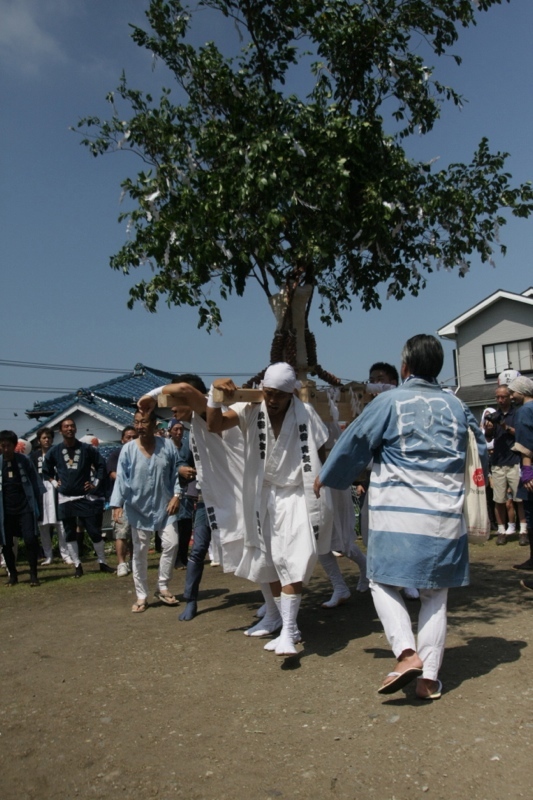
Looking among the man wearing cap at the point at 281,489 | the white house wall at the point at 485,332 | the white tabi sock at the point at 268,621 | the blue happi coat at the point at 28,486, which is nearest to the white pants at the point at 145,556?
the white tabi sock at the point at 268,621

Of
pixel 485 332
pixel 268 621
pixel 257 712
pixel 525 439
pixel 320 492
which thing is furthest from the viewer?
pixel 485 332

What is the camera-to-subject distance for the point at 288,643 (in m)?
4.99

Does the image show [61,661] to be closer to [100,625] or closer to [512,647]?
[100,625]

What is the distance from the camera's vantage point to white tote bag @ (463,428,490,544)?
4371 millimetres

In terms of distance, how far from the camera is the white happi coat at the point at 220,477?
5957mm

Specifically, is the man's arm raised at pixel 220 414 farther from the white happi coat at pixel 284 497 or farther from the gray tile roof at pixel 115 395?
the gray tile roof at pixel 115 395

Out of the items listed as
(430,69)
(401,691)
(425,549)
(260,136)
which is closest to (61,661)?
(401,691)

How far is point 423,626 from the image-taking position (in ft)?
13.7

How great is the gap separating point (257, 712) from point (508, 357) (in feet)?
83.6

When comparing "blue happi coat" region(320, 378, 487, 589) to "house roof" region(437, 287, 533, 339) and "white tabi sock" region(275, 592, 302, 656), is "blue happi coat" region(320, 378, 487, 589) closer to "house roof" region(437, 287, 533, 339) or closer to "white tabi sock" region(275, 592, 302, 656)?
"white tabi sock" region(275, 592, 302, 656)

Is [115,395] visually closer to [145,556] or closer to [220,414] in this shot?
[145,556]

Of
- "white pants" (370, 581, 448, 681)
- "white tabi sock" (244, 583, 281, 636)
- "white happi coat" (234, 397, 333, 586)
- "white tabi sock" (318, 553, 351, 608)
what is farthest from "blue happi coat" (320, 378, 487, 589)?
"white tabi sock" (318, 553, 351, 608)

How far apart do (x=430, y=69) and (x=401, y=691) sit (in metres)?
5.20

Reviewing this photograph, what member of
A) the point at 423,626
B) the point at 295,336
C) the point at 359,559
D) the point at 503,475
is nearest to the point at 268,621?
the point at 359,559
